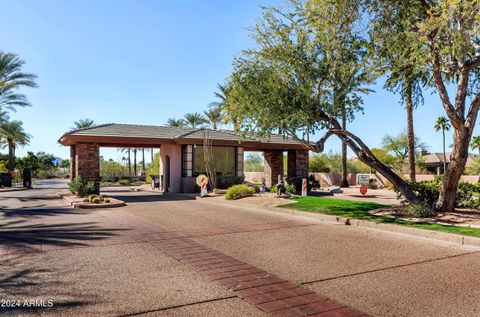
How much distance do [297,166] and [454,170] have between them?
51.7ft

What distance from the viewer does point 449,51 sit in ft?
33.0

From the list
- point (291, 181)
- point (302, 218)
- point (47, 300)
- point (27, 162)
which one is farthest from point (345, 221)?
point (27, 162)

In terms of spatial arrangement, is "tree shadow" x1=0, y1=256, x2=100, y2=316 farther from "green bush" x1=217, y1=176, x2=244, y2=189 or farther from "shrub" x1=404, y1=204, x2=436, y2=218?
"green bush" x1=217, y1=176, x2=244, y2=189

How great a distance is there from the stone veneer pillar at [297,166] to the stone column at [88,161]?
12859mm

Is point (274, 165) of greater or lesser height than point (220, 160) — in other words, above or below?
below

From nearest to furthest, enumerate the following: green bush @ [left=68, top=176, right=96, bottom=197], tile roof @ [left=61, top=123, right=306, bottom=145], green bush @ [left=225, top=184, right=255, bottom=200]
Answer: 1. green bush @ [left=225, top=184, right=255, bottom=200]
2. green bush @ [left=68, top=176, right=96, bottom=197]
3. tile roof @ [left=61, top=123, right=306, bottom=145]

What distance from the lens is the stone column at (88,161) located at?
2023 cm

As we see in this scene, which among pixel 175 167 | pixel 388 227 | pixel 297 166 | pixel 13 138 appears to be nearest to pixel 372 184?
pixel 297 166

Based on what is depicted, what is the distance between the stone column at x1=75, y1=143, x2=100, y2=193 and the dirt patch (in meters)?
14.6

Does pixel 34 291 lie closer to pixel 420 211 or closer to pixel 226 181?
pixel 420 211

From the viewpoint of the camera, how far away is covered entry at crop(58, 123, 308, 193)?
67.2ft

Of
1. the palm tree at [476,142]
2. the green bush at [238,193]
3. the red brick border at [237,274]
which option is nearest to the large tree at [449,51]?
the red brick border at [237,274]

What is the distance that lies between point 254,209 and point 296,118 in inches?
180

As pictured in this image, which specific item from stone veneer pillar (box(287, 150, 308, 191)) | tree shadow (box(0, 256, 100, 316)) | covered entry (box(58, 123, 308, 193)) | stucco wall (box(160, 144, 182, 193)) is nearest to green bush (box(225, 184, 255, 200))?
covered entry (box(58, 123, 308, 193))
